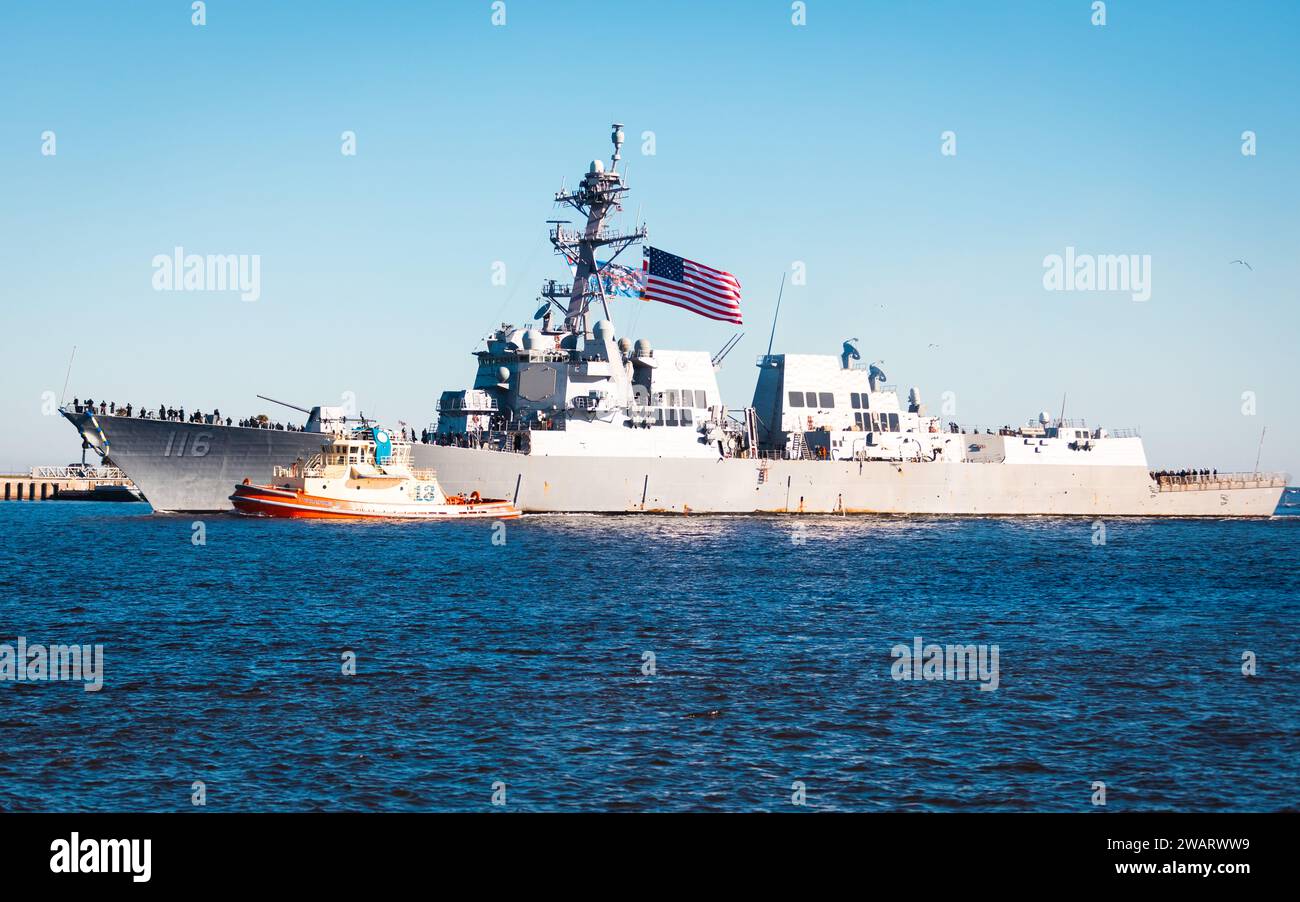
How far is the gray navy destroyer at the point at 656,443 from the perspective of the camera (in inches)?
2013

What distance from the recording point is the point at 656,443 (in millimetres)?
55969

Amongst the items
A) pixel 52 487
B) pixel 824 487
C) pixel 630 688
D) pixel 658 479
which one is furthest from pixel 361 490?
Answer: pixel 52 487

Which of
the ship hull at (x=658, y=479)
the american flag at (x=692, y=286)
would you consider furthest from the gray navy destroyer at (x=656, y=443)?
the american flag at (x=692, y=286)

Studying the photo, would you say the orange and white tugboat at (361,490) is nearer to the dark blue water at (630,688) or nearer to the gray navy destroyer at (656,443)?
the gray navy destroyer at (656,443)

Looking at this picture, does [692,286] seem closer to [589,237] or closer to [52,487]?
[589,237]

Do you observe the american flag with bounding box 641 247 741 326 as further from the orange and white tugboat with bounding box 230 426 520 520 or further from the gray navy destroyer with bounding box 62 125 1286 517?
the orange and white tugboat with bounding box 230 426 520 520

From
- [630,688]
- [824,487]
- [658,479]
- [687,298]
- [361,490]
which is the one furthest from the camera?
[824,487]

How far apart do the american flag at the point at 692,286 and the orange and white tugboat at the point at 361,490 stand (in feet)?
40.0

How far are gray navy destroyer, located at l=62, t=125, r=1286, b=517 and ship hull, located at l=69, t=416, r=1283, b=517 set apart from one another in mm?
75

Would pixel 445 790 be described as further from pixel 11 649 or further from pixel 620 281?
pixel 620 281

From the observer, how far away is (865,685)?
58.4 feet

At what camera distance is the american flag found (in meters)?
51.7

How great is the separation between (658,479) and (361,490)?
45.4ft
